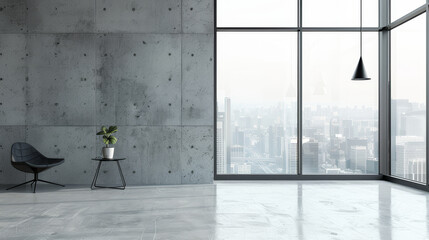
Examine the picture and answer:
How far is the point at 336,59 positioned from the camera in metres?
7.41

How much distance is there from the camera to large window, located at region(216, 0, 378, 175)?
7305mm

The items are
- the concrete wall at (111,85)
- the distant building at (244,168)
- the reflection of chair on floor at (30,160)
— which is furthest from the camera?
the distant building at (244,168)

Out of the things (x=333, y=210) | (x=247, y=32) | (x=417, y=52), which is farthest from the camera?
(x=247, y=32)

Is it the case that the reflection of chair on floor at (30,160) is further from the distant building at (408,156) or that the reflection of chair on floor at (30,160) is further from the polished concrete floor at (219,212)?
the distant building at (408,156)

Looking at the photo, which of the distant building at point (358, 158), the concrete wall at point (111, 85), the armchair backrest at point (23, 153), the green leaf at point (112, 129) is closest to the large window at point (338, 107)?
the distant building at point (358, 158)

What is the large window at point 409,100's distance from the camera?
6.32 metres

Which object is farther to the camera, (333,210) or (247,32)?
(247,32)

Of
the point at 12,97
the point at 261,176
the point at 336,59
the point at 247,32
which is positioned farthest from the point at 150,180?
the point at 336,59

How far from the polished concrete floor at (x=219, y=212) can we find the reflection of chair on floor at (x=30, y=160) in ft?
1.12

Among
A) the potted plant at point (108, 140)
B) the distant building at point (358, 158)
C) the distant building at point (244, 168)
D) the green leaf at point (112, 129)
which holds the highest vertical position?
the green leaf at point (112, 129)

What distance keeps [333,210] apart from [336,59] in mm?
3627

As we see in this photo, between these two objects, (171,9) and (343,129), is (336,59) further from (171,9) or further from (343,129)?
(171,9)

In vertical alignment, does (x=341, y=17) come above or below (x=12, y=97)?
above

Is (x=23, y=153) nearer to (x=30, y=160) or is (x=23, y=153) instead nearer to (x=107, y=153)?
(x=30, y=160)
